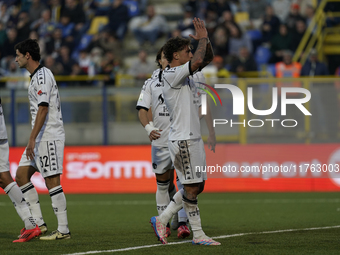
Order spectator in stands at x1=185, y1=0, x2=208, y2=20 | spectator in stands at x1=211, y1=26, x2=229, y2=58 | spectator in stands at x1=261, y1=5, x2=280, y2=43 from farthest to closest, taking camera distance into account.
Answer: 1. spectator in stands at x1=185, y1=0, x2=208, y2=20
2. spectator in stands at x1=261, y1=5, x2=280, y2=43
3. spectator in stands at x1=211, y1=26, x2=229, y2=58

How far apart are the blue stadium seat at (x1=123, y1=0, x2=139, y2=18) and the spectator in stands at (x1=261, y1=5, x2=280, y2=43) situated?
457 cm

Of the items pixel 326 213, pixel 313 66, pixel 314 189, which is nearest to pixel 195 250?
pixel 326 213

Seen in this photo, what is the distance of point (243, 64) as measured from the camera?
1703 centimetres

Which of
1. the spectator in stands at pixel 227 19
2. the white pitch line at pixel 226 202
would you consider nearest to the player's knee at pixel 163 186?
the white pitch line at pixel 226 202

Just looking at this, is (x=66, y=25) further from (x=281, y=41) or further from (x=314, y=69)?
(x=314, y=69)

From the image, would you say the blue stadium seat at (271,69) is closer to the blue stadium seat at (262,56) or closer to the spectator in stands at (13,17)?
the blue stadium seat at (262,56)

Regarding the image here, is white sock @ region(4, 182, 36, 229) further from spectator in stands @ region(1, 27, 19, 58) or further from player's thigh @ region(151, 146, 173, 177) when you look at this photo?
spectator in stands @ region(1, 27, 19, 58)

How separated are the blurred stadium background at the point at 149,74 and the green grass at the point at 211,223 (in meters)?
0.29

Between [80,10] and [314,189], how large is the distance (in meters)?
10.9

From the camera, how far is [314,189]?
571 inches

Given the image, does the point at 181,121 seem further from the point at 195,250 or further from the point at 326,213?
the point at 326,213

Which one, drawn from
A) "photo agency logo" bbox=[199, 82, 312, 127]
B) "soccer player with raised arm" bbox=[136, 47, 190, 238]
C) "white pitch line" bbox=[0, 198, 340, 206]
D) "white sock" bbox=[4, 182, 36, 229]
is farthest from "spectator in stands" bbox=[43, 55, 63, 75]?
"white sock" bbox=[4, 182, 36, 229]

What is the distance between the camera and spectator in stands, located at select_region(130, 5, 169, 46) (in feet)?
66.4

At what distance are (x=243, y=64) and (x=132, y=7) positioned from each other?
5847 millimetres
